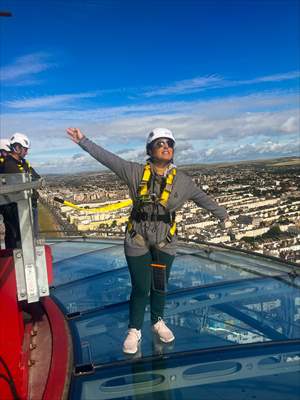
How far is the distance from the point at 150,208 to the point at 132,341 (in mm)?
1071

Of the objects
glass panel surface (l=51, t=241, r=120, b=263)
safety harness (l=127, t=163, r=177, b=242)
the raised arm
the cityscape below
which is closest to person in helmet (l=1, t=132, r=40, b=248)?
the raised arm

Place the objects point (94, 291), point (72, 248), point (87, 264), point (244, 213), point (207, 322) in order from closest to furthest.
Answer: point (207, 322) → point (94, 291) → point (87, 264) → point (72, 248) → point (244, 213)

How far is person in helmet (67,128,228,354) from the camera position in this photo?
3197mm

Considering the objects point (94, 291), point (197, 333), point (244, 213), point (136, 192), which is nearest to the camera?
point (136, 192)

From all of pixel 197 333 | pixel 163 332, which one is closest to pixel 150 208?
pixel 163 332

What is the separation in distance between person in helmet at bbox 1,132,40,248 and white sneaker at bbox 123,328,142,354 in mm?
1167

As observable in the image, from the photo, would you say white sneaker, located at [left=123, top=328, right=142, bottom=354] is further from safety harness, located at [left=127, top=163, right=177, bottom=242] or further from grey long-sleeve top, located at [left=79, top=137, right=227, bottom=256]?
safety harness, located at [left=127, top=163, right=177, bottom=242]

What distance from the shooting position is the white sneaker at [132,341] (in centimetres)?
310

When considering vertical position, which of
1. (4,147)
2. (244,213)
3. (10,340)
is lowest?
(244,213)

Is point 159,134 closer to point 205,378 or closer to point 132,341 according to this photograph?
point 132,341

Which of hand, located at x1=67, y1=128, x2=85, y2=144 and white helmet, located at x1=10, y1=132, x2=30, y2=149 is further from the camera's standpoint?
white helmet, located at x1=10, y1=132, x2=30, y2=149

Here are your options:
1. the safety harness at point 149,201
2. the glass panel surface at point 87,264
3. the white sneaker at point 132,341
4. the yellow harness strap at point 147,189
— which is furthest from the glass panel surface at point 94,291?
the yellow harness strap at point 147,189

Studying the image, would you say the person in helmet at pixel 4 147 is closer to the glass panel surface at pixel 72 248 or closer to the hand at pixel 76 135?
the hand at pixel 76 135

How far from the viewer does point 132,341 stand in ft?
10.3
